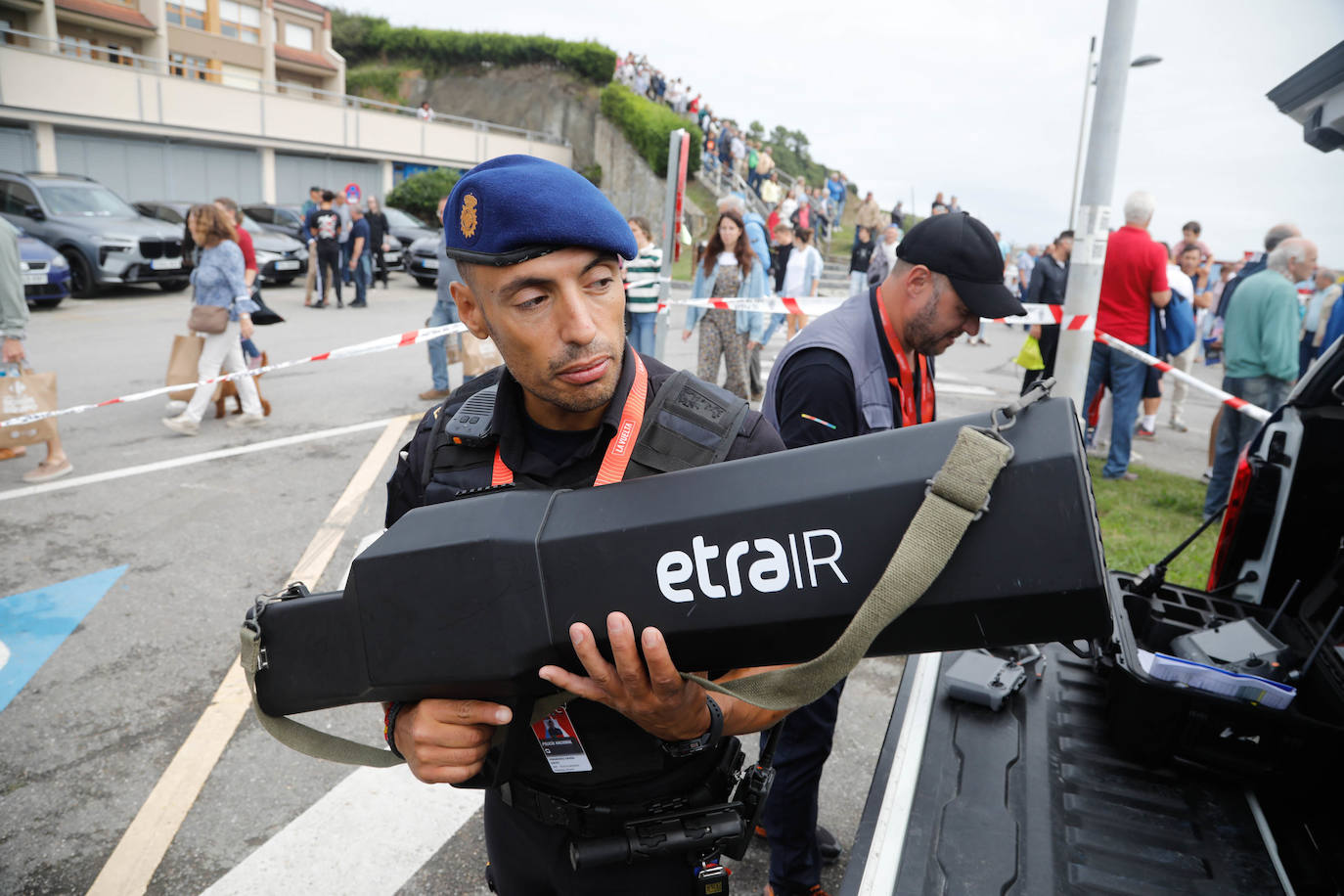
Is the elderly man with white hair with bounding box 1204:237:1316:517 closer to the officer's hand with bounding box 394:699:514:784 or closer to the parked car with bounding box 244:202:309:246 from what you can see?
the officer's hand with bounding box 394:699:514:784

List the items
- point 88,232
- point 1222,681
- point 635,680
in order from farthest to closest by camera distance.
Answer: point 88,232
point 1222,681
point 635,680

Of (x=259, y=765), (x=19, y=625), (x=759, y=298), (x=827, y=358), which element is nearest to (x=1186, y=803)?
(x=827, y=358)

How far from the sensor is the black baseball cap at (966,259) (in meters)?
2.66

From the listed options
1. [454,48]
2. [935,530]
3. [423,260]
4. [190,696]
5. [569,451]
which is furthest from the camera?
[454,48]

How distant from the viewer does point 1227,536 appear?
3057 millimetres

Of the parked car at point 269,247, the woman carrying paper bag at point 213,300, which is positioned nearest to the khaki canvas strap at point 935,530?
the woman carrying paper bag at point 213,300

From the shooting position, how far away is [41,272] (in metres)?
13.4

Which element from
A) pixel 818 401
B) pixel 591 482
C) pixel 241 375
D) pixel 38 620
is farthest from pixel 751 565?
pixel 241 375

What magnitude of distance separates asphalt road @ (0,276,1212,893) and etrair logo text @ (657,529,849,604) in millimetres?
1989

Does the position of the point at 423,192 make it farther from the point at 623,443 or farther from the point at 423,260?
the point at 623,443

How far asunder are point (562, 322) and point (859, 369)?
1.36m

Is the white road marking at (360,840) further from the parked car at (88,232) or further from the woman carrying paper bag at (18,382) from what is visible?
the parked car at (88,232)

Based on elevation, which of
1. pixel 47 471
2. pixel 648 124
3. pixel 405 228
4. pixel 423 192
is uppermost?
pixel 648 124

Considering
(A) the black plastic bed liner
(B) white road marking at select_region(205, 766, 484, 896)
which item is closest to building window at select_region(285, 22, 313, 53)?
(B) white road marking at select_region(205, 766, 484, 896)
